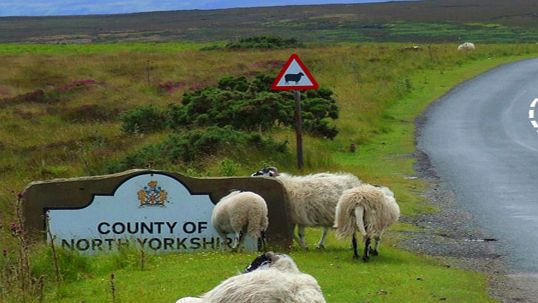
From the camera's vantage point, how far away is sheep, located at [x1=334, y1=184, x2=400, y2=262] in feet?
38.9

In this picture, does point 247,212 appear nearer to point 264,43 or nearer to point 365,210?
point 365,210

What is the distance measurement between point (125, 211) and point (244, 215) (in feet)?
5.27

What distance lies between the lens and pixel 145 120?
27.5m

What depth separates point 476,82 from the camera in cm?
4253

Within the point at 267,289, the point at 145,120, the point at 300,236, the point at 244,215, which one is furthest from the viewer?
the point at 145,120

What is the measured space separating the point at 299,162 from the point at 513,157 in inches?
241

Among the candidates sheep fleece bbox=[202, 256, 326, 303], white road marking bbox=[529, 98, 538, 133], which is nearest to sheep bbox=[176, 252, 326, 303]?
sheep fleece bbox=[202, 256, 326, 303]

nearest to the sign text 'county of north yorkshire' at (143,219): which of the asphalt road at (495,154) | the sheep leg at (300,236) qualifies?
the sheep leg at (300,236)

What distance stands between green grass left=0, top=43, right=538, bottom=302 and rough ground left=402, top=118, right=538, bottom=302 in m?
0.26

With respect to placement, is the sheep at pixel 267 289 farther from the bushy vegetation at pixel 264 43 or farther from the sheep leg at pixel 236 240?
the bushy vegetation at pixel 264 43

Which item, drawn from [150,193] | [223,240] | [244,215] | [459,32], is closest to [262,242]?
[244,215]

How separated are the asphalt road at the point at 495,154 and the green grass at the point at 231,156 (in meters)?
0.79

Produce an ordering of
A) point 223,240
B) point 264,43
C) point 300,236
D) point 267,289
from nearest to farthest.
Result: point 267,289
point 223,240
point 300,236
point 264,43

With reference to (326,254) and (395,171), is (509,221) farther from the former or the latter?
(395,171)
